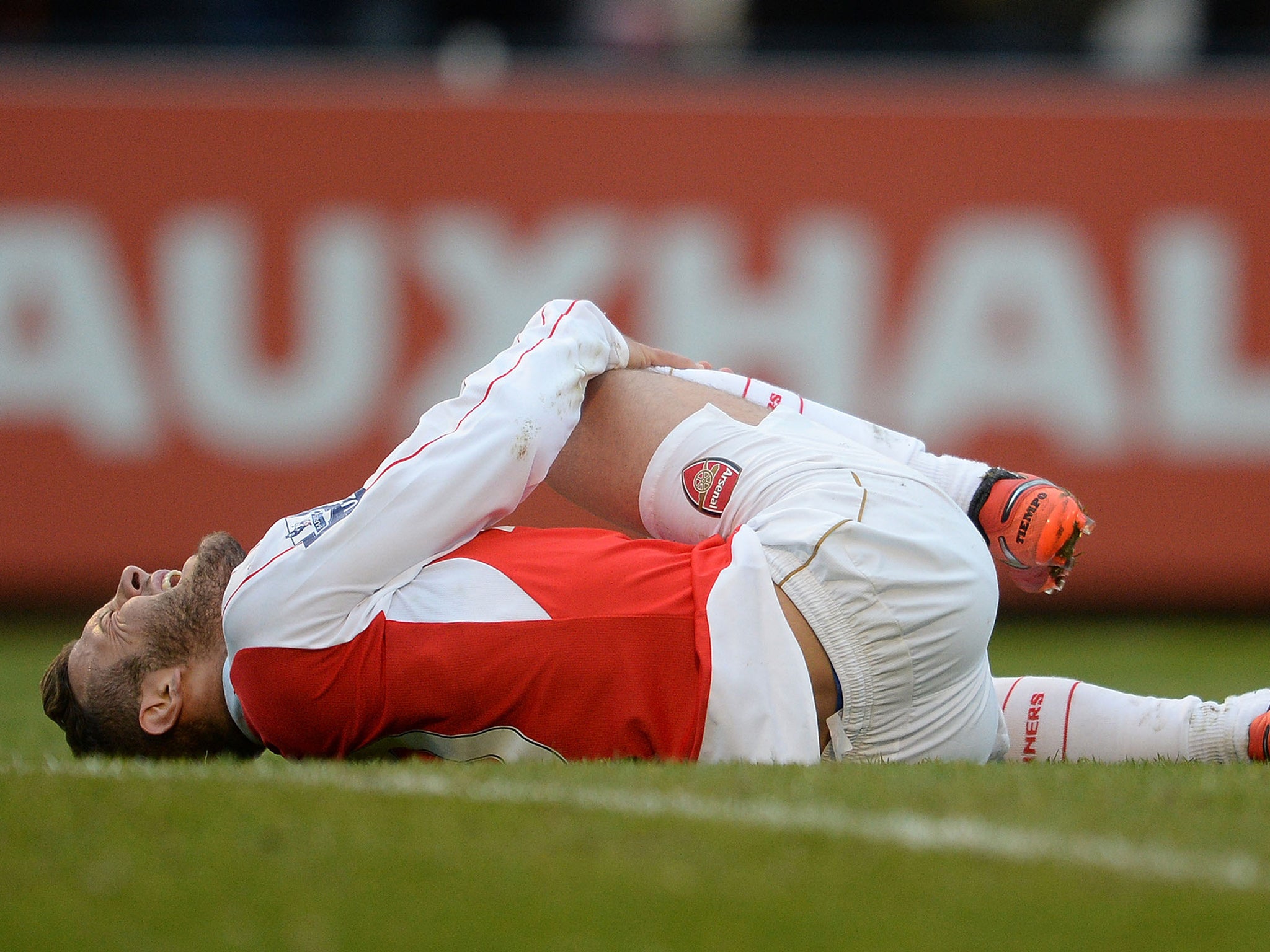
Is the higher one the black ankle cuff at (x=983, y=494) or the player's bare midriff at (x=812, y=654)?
the black ankle cuff at (x=983, y=494)

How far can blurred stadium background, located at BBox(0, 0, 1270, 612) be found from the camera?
20.9 feet

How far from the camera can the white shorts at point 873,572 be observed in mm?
2760

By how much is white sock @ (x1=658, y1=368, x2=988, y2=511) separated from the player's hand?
50mm

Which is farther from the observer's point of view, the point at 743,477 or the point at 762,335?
the point at 762,335

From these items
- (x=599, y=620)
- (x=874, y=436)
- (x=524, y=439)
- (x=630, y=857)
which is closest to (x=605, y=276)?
(x=874, y=436)

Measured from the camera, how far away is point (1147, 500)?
6.41 meters

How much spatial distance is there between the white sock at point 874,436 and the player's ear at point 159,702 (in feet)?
4.21

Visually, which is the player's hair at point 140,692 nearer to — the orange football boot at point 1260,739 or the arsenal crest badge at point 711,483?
the arsenal crest badge at point 711,483

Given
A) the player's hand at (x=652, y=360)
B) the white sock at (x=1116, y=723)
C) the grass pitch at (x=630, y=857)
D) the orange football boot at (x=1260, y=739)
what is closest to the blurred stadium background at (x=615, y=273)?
the player's hand at (x=652, y=360)

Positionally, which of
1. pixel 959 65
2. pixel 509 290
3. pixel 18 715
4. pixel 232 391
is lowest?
pixel 18 715

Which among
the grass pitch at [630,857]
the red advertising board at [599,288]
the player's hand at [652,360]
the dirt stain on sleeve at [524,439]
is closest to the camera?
the grass pitch at [630,857]

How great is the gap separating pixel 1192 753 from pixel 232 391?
460 centimetres

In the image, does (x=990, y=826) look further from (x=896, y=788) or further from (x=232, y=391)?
(x=232, y=391)

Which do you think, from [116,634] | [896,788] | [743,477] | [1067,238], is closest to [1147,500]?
[1067,238]
